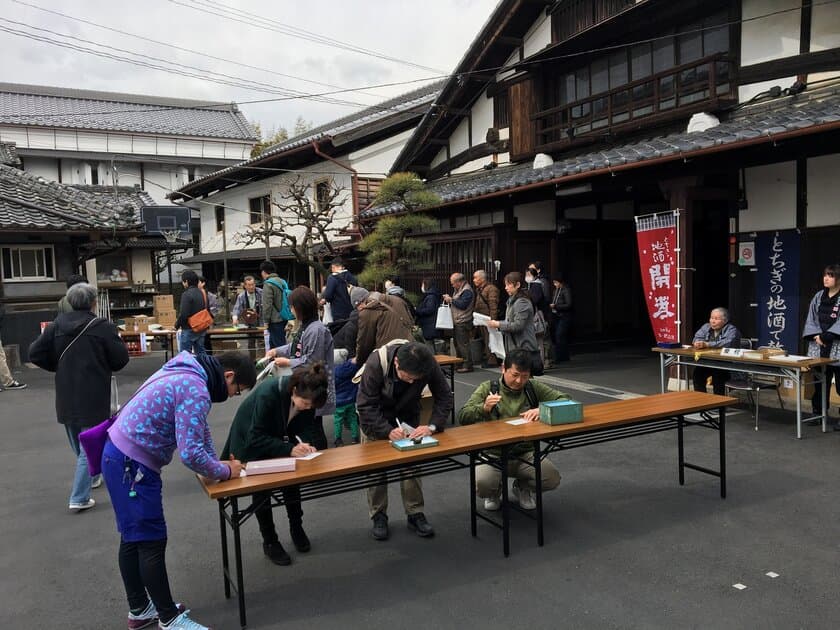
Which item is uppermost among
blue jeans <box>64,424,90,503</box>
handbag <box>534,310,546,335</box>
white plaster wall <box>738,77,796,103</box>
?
white plaster wall <box>738,77,796,103</box>

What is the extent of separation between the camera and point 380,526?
15.1 ft

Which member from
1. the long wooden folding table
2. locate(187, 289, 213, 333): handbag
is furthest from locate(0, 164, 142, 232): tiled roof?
the long wooden folding table

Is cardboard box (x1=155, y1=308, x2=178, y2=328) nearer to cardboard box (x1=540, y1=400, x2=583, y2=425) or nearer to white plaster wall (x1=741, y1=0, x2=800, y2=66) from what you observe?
cardboard box (x1=540, y1=400, x2=583, y2=425)

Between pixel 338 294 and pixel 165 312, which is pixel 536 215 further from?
pixel 165 312

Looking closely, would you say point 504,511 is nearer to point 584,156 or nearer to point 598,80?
point 584,156

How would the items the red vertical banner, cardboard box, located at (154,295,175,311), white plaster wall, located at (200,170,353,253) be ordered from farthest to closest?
white plaster wall, located at (200,170,353,253), cardboard box, located at (154,295,175,311), the red vertical banner

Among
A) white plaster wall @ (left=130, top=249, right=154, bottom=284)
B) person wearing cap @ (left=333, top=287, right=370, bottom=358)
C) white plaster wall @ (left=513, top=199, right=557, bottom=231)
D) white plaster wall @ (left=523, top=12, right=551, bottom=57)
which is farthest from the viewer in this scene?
white plaster wall @ (left=130, top=249, right=154, bottom=284)

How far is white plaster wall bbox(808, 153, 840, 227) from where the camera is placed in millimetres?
7730

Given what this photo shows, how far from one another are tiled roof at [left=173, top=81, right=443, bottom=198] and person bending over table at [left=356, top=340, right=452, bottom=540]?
1422 centimetres

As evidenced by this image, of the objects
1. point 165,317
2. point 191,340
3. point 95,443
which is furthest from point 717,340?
point 165,317

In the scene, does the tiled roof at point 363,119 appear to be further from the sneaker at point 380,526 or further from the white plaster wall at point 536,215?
the sneaker at point 380,526

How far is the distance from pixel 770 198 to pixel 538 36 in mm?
6133

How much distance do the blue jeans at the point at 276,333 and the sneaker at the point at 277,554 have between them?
630 cm

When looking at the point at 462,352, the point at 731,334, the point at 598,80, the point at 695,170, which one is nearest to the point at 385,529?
the point at 731,334
